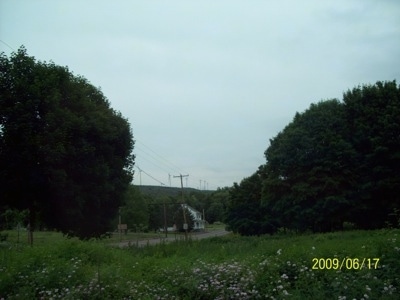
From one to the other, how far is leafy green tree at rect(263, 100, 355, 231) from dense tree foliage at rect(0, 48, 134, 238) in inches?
736

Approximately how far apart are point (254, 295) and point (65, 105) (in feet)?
48.2

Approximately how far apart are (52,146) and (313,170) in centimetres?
2375

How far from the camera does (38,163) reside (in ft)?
55.7

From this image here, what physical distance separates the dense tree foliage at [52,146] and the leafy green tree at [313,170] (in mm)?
18705

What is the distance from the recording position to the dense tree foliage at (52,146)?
16469mm

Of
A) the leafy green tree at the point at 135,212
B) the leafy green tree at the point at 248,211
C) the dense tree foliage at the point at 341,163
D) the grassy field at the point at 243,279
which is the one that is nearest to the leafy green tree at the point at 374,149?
the dense tree foliage at the point at 341,163

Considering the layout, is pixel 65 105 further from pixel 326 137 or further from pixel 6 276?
pixel 326 137

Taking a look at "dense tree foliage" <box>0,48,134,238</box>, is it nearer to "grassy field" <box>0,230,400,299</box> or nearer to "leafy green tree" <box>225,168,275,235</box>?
"grassy field" <box>0,230,400,299</box>

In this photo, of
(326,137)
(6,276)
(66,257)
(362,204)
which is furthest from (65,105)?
(362,204)

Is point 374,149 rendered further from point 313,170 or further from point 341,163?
point 313,170
